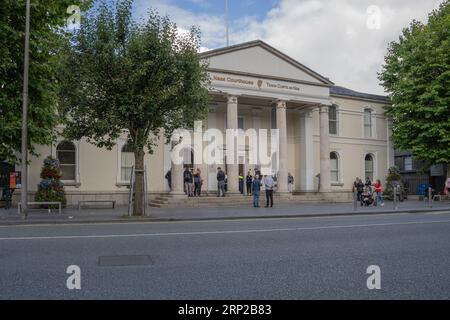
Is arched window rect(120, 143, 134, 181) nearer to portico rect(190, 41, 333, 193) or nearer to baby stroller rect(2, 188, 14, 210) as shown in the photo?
portico rect(190, 41, 333, 193)

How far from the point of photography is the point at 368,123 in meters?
38.8

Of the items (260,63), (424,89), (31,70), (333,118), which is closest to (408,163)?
(333,118)

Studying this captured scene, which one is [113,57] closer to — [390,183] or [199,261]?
[199,261]

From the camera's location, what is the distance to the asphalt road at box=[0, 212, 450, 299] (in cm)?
563

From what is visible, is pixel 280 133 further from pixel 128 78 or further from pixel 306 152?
pixel 128 78

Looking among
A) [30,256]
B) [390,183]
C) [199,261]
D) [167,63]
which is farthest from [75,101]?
[390,183]

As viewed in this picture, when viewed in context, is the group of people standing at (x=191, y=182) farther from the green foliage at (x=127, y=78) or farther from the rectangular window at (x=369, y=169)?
the rectangular window at (x=369, y=169)

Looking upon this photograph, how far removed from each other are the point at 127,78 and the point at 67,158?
41.0 ft

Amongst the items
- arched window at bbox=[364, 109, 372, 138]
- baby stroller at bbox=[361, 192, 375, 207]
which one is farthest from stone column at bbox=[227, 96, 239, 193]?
arched window at bbox=[364, 109, 372, 138]

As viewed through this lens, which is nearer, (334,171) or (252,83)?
(252,83)

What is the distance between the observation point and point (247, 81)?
28.8m

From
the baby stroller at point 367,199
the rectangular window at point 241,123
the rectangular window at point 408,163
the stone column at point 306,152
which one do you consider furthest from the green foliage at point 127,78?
the rectangular window at point 408,163

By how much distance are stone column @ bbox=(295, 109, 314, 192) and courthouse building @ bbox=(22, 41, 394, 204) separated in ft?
0.25

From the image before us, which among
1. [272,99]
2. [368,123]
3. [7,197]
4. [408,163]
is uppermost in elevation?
[272,99]
